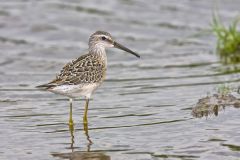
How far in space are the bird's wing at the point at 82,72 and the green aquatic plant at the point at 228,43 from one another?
4473 mm

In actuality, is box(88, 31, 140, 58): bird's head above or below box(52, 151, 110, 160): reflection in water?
above

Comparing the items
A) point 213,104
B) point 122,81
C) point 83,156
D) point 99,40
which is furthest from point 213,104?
point 122,81

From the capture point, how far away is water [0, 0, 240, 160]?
31.1 feet

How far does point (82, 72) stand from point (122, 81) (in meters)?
3.12

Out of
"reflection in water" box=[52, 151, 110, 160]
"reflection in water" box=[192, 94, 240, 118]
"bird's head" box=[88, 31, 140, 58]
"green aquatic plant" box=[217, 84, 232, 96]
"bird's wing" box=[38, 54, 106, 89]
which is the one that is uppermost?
"bird's head" box=[88, 31, 140, 58]

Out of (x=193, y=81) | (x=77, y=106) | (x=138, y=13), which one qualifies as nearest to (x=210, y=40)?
(x=138, y=13)

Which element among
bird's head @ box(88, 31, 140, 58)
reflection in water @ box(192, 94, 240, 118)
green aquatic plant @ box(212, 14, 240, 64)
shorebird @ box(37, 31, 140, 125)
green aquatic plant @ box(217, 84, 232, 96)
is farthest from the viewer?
green aquatic plant @ box(212, 14, 240, 64)

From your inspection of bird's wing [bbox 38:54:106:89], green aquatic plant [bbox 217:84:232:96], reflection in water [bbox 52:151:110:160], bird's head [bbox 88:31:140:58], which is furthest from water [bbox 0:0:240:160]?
bird's head [bbox 88:31:140:58]

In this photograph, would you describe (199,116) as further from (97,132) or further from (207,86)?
(207,86)

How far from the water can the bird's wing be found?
66 cm

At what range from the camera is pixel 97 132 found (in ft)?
33.7

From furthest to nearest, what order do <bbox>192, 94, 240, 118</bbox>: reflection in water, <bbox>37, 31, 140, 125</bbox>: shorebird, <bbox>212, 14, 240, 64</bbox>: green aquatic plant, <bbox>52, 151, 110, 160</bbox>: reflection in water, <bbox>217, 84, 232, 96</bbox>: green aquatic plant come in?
<bbox>212, 14, 240, 64</bbox>: green aquatic plant, <bbox>217, 84, 232, 96</bbox>: green aquatic plant, <bbox>192, 94, 240, 118</bbox>: reflection in water, <bbox>37, 31, 140, 125</bbox>: shorebird, <bbox>52, 151, 110, 160</bbox>: reflection in water

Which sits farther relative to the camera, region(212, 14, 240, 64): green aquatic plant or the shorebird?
region(212, 14, 240, 64): green aquatic plant

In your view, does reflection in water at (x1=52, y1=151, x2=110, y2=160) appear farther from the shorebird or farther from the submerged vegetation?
the submerged vegetation
